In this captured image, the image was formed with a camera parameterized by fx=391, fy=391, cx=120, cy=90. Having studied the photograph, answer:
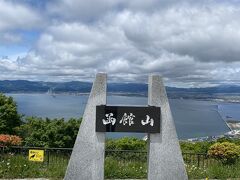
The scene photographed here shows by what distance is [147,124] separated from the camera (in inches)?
345

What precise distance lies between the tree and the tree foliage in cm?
66

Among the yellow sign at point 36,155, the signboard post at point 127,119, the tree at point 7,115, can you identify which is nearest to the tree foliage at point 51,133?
the tree at point 7,115

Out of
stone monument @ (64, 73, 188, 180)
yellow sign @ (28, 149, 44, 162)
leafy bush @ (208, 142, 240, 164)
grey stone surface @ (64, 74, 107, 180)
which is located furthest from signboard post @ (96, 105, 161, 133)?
leafy bush @ (208, 142, 240, 164)

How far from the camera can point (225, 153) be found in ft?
41.7

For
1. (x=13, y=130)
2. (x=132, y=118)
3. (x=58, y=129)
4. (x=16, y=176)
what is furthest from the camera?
(x=13, y=130)

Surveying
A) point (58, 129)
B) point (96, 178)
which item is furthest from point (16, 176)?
point (58, 129)

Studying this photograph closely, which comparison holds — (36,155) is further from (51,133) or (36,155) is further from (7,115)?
(7,115)

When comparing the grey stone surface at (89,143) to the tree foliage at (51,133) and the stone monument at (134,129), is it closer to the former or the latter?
the stone monument at (134,129)

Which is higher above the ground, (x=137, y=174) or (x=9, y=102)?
(x=9, y=102)

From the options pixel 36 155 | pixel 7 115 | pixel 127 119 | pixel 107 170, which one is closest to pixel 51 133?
pixel 7 115

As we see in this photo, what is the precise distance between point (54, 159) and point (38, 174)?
145 centimetres

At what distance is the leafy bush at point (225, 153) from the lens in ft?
41.0

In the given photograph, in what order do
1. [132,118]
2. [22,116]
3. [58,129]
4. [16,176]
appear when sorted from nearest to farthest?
[132,118], [16,176], [58,129], [22,116]

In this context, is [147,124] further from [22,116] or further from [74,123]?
[22,116]
